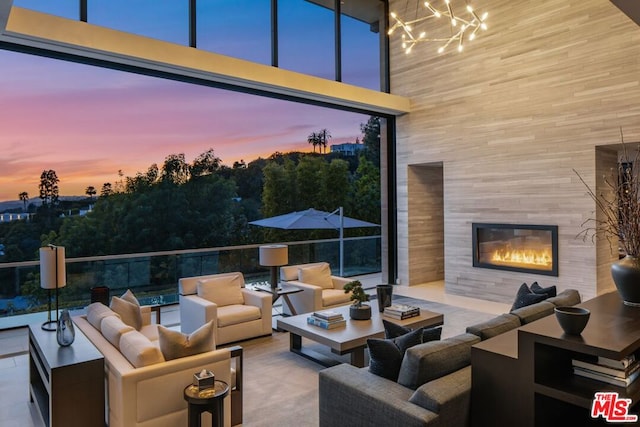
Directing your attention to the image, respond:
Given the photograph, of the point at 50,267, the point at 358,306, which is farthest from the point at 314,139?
the point at 50,267

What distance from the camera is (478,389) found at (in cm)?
238

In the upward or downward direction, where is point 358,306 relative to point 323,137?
downward

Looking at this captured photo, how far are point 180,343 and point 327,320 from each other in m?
1.78

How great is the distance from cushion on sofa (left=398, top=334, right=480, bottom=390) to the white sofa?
1.29 metres

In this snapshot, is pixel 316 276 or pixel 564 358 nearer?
pixel 564 358

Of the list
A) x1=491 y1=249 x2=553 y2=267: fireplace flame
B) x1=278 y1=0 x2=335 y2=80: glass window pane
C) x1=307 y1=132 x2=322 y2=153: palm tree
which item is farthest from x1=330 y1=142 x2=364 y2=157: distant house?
A: x1=491 y1=249 x2=553 y2=267: fireplace flame

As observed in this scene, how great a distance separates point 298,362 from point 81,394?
6.98 ft

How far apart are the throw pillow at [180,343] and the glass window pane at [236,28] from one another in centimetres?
434

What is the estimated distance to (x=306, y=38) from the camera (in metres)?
7.24

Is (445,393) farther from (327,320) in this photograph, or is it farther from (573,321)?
(327,320)

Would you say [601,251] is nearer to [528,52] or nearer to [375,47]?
[528,52]

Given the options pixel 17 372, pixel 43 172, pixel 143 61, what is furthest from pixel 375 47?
pixel 17 372

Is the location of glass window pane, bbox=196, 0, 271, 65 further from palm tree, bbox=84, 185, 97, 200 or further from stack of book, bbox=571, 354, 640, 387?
stack of book, bbox=571, 354, 640, 387

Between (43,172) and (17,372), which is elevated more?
(43,172)
